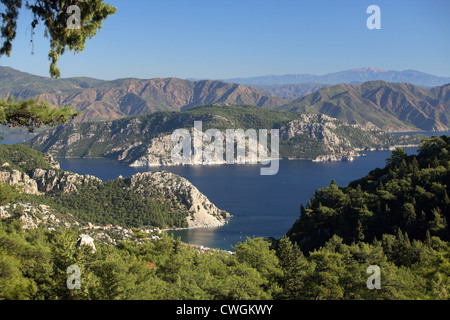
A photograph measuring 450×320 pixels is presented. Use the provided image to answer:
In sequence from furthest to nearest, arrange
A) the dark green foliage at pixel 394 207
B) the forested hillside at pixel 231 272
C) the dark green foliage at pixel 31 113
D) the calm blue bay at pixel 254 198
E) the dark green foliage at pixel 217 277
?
the calm blue bay at pixel 254 198 < the dark green foliage at pixel 394 207 < the forested hillside at pixel 231 272 < the dark green foliage at pixel 217 277 < the dark green foliage at pixel 31 113

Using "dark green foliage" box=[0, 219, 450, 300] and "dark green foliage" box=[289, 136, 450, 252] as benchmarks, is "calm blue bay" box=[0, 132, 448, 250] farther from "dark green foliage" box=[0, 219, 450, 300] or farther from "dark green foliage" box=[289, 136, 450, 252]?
"dark green foliage" box=[0, 219, 450, 300]

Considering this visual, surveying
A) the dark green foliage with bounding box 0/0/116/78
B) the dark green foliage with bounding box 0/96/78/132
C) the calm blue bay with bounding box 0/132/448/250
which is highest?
the dark green foliage with bounding box 0/0/116/78

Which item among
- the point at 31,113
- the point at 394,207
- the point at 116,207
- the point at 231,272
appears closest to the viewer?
the point at 31,113

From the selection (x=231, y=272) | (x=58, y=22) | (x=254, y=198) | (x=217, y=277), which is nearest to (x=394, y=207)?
(x=217, y=277)

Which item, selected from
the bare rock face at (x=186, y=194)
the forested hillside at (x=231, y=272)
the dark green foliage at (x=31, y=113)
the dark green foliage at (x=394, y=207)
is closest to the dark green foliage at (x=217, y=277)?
the forested hillside at (x=231, y=272)

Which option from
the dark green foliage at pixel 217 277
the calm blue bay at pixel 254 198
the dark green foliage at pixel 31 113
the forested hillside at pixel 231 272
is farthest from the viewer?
the calm blue bay at pixel 254 198

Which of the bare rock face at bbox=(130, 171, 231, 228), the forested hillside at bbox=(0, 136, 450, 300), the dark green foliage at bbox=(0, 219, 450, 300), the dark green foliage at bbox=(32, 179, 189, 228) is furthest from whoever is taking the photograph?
the bare rock face at bbox=(130, 171, 231, 228)

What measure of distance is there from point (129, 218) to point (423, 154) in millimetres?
80832

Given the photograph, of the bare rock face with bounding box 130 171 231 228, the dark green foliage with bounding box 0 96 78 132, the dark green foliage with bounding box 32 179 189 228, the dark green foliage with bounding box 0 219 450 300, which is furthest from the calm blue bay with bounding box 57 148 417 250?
the dark green foliage with bounding box 0 96 78 132

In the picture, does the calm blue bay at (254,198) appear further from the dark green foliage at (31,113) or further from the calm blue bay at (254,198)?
the dark green foliage at (31,113)

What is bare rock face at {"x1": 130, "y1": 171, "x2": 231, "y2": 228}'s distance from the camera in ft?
386

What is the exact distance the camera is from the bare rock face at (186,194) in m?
118

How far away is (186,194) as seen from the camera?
12694 cm

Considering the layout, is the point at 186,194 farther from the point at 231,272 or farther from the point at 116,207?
the point at 231,272
